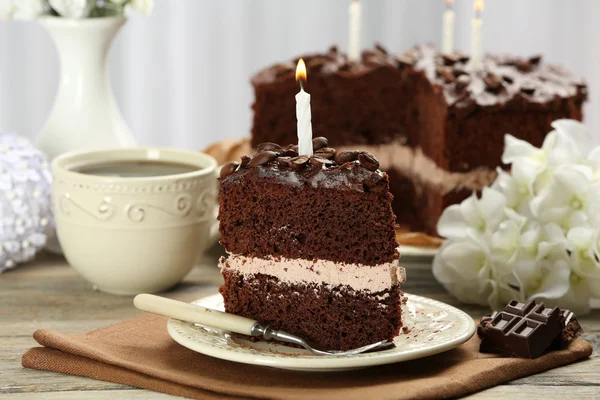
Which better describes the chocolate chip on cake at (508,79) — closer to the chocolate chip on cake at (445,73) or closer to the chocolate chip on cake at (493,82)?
the chocolate chip on cake at (493,82)

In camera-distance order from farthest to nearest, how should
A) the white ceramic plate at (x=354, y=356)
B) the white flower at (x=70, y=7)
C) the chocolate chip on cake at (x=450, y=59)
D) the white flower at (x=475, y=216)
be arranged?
the chocolate chip on cake at (x=450, y=59) < the white flower at (x=70, y=7) < the white flower at (x=475, y=216) < the white ceramic plate at (x=354, y=356)

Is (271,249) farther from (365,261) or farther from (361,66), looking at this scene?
(361,66)

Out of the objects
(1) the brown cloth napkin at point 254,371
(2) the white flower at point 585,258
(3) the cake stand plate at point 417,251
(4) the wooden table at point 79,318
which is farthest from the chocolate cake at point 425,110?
(1) the brown cloth napkin at point 254,371

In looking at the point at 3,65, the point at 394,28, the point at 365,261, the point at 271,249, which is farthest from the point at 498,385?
the point at 3,65

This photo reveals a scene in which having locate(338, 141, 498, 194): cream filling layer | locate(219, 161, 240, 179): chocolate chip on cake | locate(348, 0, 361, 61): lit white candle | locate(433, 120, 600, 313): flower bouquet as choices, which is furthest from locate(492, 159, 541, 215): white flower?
locate(348, 0, 361, 61): lit white candle

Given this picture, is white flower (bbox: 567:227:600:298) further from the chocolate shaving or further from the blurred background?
the blurred background
